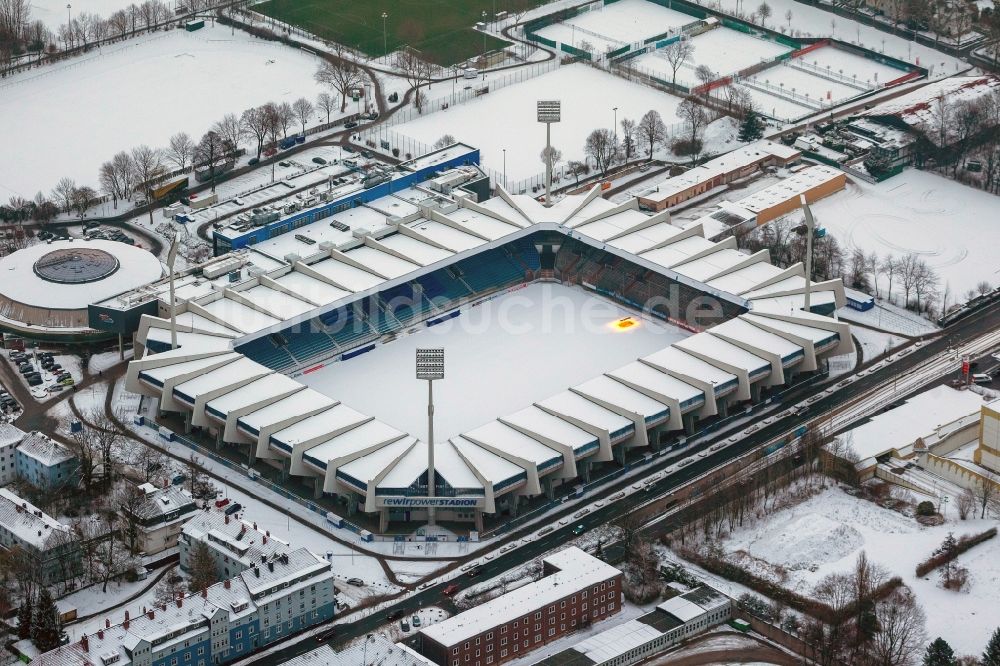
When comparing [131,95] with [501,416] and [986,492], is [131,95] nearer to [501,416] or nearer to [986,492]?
[501,416]

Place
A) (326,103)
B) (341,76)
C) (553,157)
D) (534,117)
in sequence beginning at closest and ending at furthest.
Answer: (553,157) → (326,103) → (534,117) → (341,76)

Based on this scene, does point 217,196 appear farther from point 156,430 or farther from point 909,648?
point 909,648

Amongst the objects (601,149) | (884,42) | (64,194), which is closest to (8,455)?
(64,194)

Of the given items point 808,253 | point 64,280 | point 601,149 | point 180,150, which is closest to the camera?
point 808,253

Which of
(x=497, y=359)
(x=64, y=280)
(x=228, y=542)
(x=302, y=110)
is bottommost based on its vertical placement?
(x=497, y=359)

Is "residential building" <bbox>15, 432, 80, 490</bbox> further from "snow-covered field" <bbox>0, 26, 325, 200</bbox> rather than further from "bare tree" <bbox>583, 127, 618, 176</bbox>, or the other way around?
"bare tree" <bbox>583, 127, 618, 176</bbox>

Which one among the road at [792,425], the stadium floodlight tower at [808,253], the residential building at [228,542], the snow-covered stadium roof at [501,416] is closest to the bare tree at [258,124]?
the snow-covered stadium roof at [501,416]

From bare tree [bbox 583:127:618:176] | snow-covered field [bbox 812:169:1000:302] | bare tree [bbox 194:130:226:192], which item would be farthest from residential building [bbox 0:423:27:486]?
snow-covered field [bbox 812:169:1000:302]

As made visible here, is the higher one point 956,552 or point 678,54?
point 678,54
